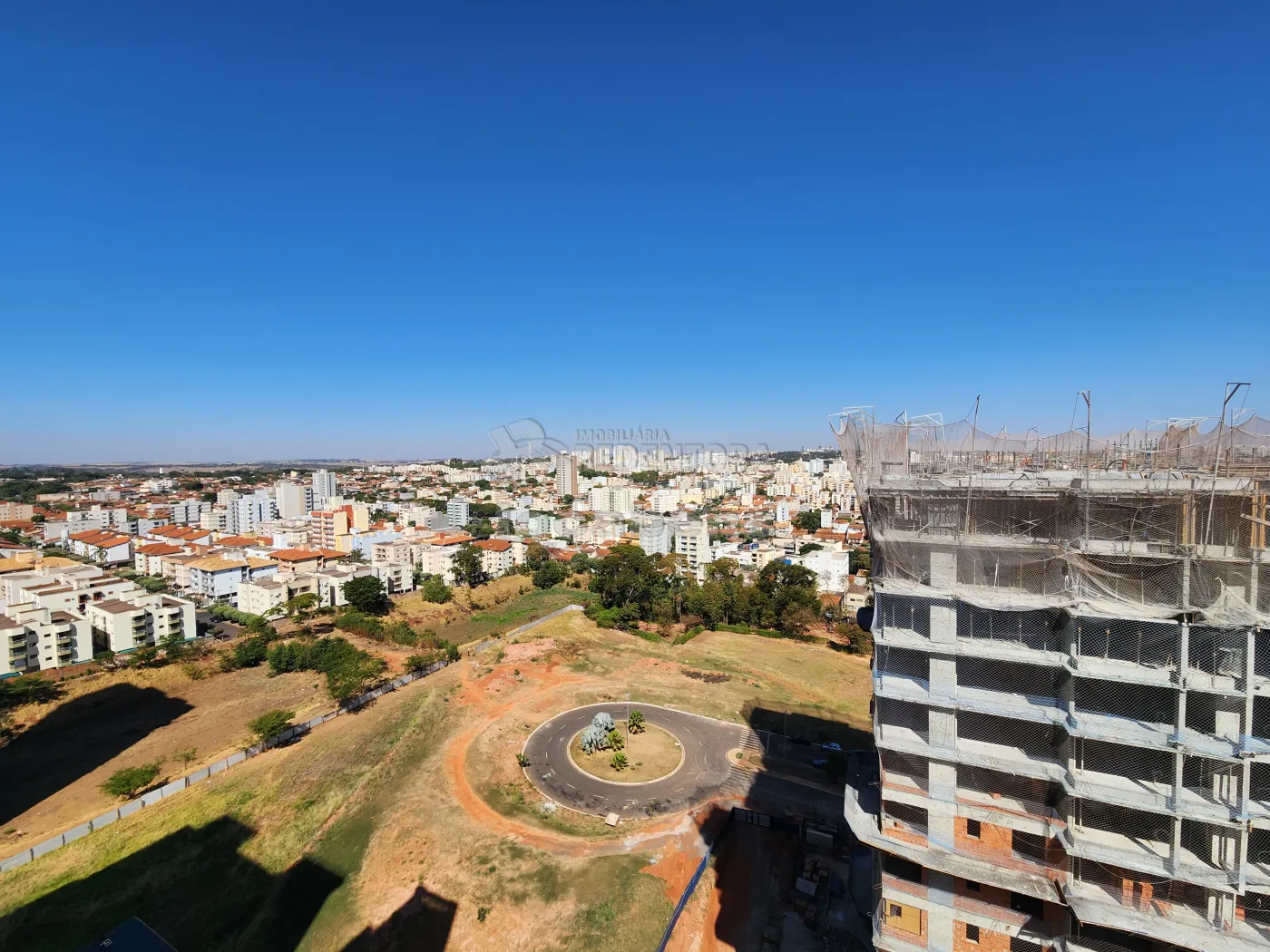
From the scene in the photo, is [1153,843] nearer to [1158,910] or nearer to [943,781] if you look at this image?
[1158,910]

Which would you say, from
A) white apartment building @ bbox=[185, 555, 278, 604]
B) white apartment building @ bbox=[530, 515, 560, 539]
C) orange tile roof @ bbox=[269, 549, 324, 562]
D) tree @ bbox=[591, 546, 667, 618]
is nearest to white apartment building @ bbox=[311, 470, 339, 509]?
white apartment building @ bbox=[530, 515, 560, 539]

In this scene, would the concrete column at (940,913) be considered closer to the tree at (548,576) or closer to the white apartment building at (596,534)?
the tree at (548,576)

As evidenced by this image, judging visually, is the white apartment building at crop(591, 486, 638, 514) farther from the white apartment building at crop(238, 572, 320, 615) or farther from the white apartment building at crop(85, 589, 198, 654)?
the white apartment building at crop(85, 589, 198, 654)

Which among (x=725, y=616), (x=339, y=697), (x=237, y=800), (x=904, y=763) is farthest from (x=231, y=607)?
(x=904, y=763)

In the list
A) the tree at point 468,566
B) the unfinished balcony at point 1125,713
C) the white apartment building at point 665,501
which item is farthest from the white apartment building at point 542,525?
the unfinished balcony at point 1125,713

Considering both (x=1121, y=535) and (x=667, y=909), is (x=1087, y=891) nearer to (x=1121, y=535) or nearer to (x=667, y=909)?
(x=1121, y=535)

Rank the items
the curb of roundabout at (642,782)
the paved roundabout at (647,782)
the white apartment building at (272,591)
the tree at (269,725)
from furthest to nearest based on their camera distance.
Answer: the white apartment building at (272,591)
the tree at (269,725)
the curb of roundabout at (642,782)
the paved roundabout at (647,782)

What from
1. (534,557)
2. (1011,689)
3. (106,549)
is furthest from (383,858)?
(106,549)
